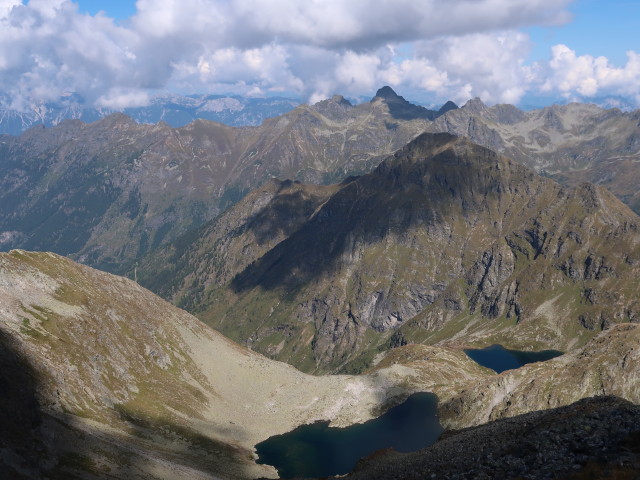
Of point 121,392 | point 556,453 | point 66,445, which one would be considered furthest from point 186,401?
point 556,453

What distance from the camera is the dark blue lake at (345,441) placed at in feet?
497

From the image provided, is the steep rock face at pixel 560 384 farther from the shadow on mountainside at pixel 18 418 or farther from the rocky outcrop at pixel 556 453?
the shadow on mountainside at pixel 18 418

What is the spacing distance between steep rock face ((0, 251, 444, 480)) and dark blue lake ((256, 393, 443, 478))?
5543mm

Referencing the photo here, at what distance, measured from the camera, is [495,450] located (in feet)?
197

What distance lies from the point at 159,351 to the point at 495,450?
5430 inches

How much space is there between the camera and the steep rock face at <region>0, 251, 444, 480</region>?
88.1 meters

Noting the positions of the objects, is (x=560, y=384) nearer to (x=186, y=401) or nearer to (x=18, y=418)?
(x=186, y=401)

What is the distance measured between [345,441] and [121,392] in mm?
75013

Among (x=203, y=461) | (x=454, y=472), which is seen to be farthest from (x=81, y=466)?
(x=454, y=472)

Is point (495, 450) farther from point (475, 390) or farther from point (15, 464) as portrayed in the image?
point (475, 390)

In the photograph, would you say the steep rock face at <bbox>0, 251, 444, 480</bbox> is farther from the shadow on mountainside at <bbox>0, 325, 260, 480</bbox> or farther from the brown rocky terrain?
the brown rocky terrain

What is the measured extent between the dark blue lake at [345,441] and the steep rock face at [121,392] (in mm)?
5543

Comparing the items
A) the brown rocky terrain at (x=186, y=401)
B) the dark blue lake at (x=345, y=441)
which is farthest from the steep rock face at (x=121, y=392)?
the dark blue lake at (x=345, y=441)

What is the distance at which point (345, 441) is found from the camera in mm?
168500
